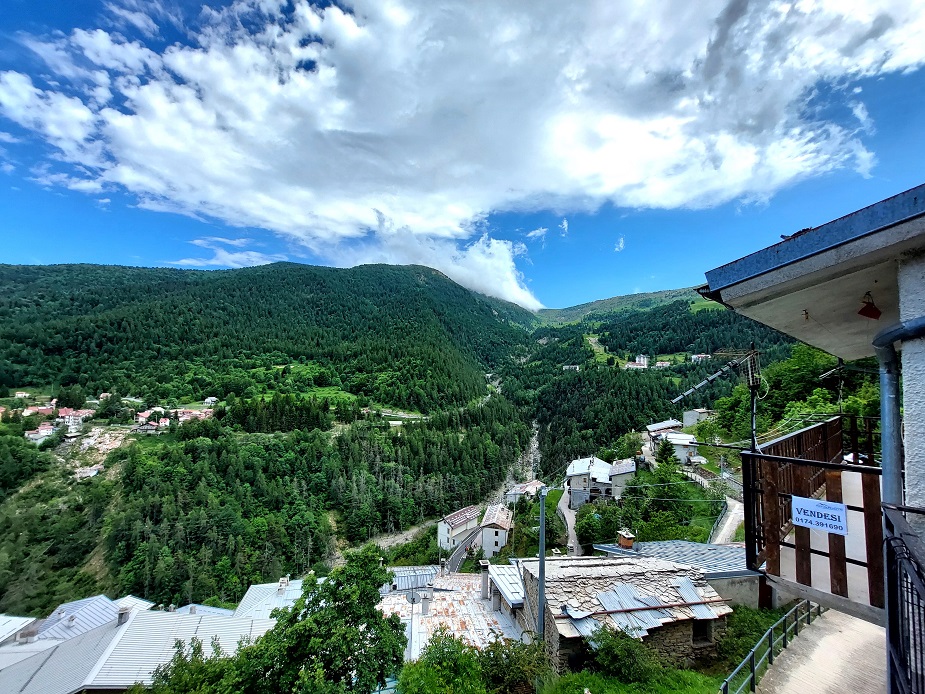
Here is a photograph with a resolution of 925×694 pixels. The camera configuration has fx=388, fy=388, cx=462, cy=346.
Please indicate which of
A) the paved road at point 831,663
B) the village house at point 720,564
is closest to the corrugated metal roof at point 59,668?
the village house at point 720,564

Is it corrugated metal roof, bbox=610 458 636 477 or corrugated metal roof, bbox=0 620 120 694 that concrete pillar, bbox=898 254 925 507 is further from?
corrugated metal roof, bbox=610 458 636 477

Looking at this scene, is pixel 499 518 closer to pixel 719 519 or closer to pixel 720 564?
pixel 719 519

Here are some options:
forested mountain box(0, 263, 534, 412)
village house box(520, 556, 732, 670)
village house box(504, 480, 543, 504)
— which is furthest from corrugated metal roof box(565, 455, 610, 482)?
forested mountain box(0, 263, 534, 412)

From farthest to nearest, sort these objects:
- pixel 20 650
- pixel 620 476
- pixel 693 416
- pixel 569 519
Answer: pixel 693 416, pixel 620 476, pixel 569 519, pixel 20 650

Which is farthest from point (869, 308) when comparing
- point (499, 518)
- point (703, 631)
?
point (499, 518)

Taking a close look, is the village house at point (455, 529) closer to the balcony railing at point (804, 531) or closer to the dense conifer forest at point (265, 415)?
the dense conifer forest at point (265, 415)
